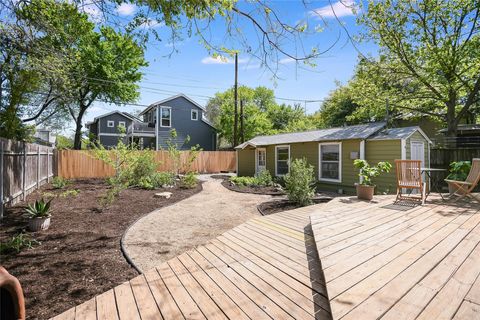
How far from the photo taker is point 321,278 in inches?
103

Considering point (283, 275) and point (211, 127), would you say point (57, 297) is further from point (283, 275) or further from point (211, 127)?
point (211, 127)

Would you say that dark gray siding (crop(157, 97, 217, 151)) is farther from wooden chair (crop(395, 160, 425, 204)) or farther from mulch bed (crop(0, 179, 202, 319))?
wooden chair (crop(395, 160, 425, 204))

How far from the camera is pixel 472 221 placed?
4.03 metres

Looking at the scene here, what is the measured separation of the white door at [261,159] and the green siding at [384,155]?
20.1ft

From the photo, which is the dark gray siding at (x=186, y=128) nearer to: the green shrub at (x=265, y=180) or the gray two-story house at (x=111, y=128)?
the gray two-story house at (x=111, y=128)

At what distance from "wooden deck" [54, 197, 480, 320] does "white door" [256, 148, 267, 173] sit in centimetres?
1101

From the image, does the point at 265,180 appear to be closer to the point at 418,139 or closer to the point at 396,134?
the point at 396,134

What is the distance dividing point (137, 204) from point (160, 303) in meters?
5.94

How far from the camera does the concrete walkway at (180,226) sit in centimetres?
420

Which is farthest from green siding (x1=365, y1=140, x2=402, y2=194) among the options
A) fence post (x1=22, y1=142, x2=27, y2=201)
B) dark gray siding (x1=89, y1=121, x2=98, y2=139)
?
dark gray siding (x1=89, y1=121, x2=98, y2=139)

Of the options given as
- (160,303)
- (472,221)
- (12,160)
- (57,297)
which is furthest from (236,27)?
(12,160)

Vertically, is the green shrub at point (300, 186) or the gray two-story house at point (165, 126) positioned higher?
the gray two-story house at point (165, 126)

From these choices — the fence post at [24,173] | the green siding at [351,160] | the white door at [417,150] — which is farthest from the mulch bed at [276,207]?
the fence post at [24,173]

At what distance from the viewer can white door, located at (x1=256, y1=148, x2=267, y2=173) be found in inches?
593
